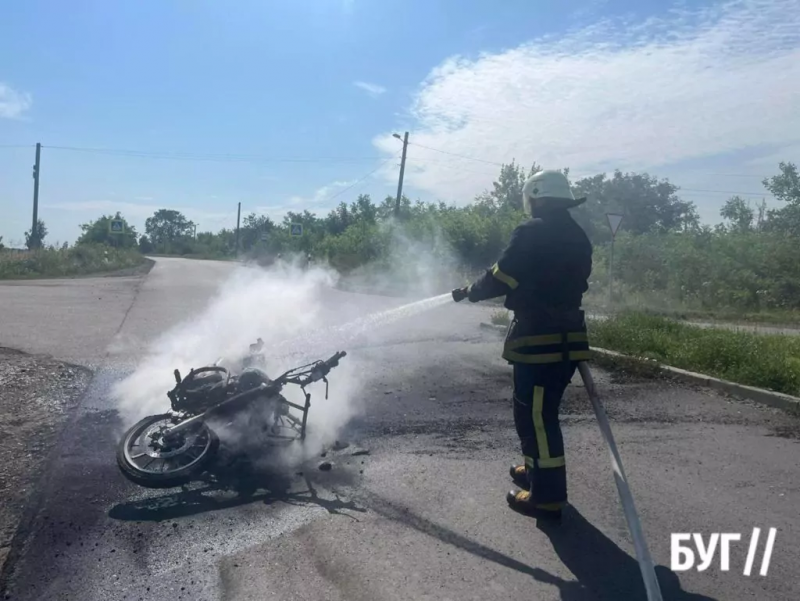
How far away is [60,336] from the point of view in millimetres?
11461

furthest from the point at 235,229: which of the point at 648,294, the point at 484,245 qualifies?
the point at 648,294

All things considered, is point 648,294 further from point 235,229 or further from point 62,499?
point 235,229

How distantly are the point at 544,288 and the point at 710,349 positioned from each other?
6130 millimetres

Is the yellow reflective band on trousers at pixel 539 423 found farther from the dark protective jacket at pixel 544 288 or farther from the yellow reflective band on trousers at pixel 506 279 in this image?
the yellow reflective band on trousers at pixel 506 279

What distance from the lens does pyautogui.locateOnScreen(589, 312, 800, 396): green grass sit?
8.30 m

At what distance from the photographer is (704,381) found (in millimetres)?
8656

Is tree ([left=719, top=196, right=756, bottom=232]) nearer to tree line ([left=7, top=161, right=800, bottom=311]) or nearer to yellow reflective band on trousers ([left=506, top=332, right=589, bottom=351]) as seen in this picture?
tree line ([left=7, top=161, right=800, bottom=311])

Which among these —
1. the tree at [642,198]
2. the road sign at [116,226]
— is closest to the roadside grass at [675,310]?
the road sign at [116,226]

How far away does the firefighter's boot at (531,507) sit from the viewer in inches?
173

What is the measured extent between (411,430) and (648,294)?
19641mm

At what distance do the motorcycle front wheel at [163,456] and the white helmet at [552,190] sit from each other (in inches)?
121

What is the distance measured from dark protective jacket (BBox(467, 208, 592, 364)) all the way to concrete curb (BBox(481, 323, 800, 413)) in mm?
4352

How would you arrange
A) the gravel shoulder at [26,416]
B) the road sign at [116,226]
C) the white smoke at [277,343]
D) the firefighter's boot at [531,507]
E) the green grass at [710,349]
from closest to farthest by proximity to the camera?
the firefighter's boot at [531,507] < the gravel shoulder at [26,416] < the white smoke at [277,343] < the green grass at [710,349] < the road sign at [116,226]

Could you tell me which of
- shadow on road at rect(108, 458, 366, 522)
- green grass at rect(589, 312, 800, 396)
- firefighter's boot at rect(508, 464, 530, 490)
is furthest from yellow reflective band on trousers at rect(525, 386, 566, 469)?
green grass at rect(589, 312, 800, 396)
